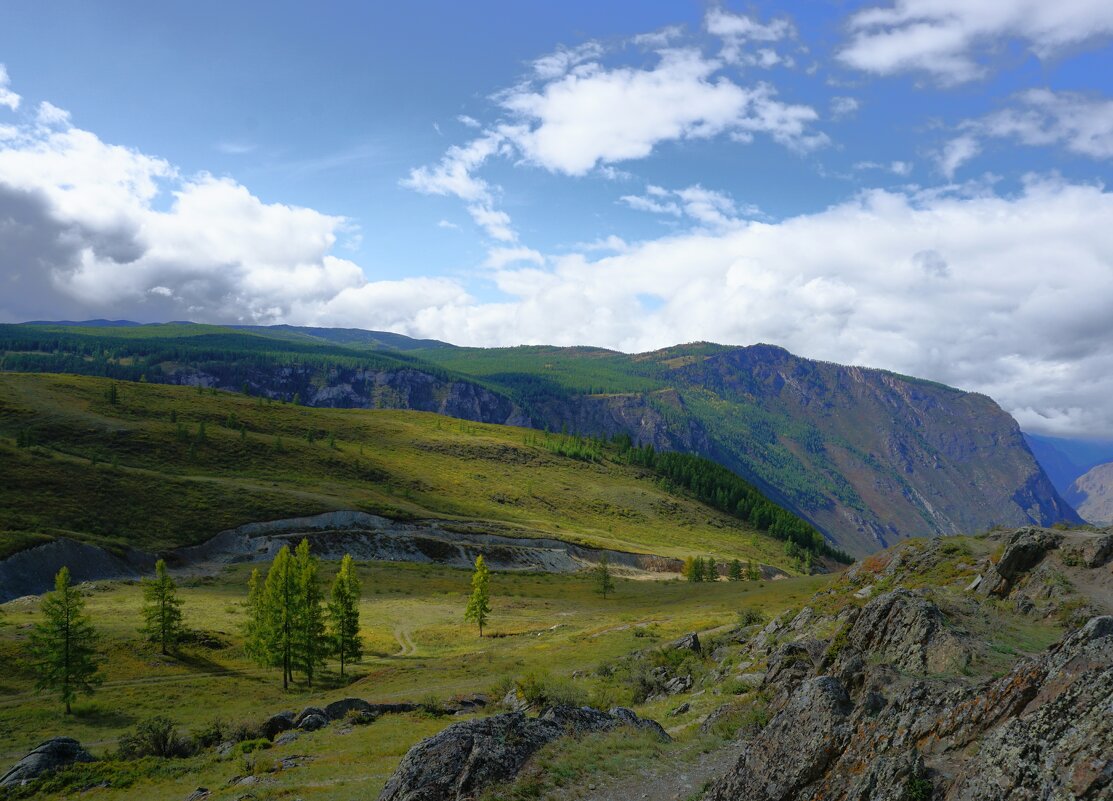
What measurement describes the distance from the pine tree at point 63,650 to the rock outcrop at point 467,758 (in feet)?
143

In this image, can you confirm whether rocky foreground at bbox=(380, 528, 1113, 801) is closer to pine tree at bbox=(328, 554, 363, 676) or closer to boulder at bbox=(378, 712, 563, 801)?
boulder at bbox=(378, 712, 563, 801)

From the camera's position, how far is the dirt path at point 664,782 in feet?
50.2

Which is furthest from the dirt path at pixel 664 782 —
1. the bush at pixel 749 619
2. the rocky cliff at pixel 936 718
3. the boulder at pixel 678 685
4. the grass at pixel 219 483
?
the grass at pixel 219 483

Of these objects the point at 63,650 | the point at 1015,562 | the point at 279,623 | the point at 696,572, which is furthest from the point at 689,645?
the point at 696,572

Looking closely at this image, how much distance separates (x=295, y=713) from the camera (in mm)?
37906

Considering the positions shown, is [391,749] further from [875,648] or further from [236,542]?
[236,542]

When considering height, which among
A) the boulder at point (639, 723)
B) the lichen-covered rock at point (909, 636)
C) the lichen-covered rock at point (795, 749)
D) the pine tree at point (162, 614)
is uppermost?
the lichen-covered rock at point (795, 749)

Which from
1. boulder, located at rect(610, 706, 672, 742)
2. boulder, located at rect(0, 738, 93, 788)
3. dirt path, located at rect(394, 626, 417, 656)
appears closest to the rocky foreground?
boulder, located at rect(610, 706, 672, 742)

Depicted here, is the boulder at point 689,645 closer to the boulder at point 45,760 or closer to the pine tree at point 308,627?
the pine tree at point 308,627

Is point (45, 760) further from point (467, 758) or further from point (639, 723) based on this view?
point (639, 723)

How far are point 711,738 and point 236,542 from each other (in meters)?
107

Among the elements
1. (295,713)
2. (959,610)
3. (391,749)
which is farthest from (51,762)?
(959,610)

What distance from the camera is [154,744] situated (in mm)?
33188

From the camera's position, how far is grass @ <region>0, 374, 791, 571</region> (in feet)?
333
